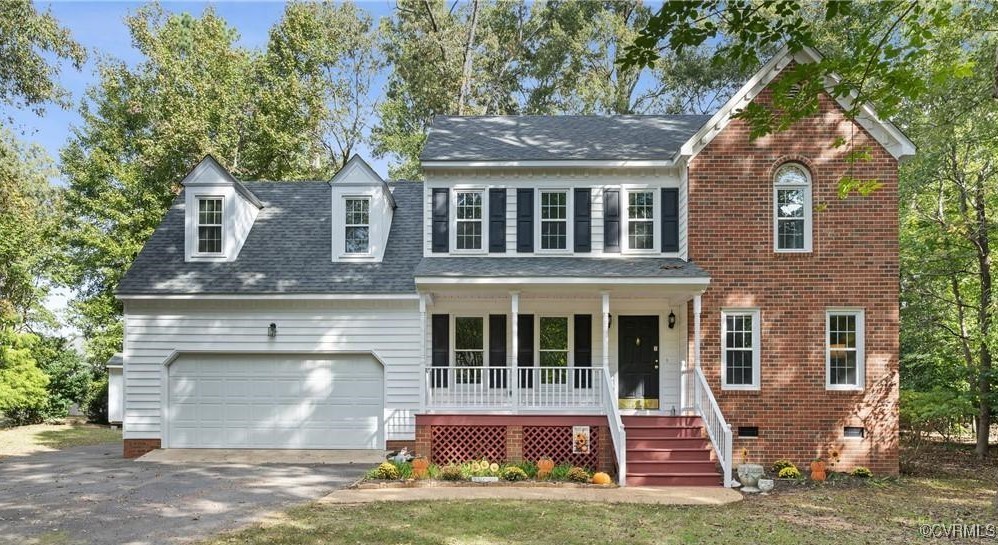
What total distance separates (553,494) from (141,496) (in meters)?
6.36

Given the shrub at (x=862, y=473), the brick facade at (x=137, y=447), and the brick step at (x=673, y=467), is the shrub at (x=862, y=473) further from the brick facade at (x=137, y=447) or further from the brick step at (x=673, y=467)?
the brick facade at (x=137, y=447)

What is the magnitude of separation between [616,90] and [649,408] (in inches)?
744

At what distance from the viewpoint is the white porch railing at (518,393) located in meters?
13.4

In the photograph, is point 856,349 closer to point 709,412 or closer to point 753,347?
point 753,347

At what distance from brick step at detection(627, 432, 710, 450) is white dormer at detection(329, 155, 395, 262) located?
6939mm

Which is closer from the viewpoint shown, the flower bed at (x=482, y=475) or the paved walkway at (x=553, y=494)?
the paved walkway at (x=553, y=494)

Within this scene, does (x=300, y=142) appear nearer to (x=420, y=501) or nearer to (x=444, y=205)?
(x=444, y=205)

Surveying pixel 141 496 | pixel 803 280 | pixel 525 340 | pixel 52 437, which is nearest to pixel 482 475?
pixel 525 340

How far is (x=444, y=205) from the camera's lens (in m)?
15.1

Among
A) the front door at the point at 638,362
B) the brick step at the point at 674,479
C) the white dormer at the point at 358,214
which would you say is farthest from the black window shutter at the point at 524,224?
the brick step at the point at 674,479

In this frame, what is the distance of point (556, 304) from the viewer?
1481 centimetres

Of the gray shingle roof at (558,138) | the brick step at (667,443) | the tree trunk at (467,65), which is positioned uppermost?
the tree trunk at (467,65)

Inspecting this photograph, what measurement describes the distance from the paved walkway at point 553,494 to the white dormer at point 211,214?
7388 mm

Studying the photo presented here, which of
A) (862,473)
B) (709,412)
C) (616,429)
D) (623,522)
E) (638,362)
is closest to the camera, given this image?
(623,522)
